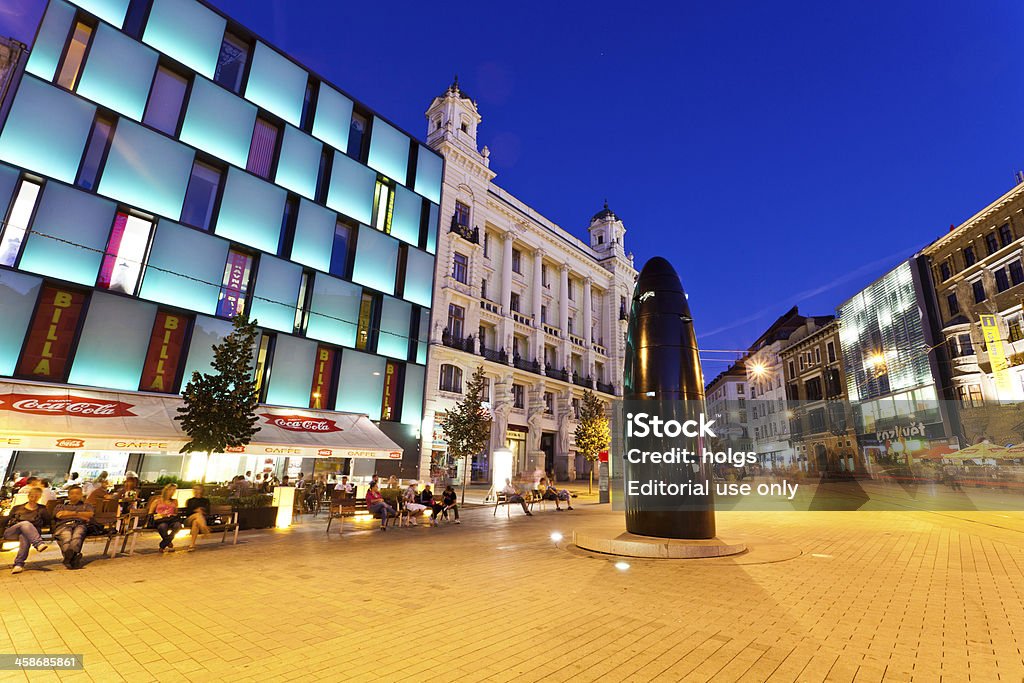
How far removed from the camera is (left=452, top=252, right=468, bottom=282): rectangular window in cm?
3328

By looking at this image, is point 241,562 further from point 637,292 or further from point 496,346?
point 496,346

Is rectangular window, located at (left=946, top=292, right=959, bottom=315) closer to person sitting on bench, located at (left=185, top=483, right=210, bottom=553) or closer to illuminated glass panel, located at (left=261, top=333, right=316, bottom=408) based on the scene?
illuminated glass panel, located at (left=261, top=333, right=316, bottom=408)

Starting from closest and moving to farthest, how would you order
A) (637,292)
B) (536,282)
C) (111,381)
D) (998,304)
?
(637,292), (111,381), (998,304), (536,282)

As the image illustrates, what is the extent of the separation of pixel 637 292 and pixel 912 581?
23.0 ft

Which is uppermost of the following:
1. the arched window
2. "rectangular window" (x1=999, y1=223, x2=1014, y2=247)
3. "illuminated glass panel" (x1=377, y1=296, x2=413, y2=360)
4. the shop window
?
"rectangular window" (x1=999, y1=223, x2=1014, y2=247)

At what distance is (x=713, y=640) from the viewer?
4582 millimetres

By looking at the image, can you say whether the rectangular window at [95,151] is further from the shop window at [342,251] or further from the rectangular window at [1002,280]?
the rectangular window at [1002,280]

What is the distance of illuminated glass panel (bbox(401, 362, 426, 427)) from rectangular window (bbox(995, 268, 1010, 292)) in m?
39.1

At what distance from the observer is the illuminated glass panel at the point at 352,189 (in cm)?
2612

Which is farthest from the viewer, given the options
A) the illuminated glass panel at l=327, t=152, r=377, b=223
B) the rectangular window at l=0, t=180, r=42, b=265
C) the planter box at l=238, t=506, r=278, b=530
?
the illuminated glass panel at l=327, t=152, r=377, b=223

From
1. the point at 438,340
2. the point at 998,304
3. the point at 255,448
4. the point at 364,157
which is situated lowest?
the point at 255,448

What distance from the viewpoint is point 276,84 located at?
2484cm

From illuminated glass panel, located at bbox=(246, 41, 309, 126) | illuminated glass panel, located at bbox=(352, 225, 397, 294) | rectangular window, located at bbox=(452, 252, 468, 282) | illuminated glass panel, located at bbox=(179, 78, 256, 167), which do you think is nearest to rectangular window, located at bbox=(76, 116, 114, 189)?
illuminated glass panel, located at bbox=(179, 78, 256, 167)

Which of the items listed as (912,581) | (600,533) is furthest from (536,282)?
(912,581)
